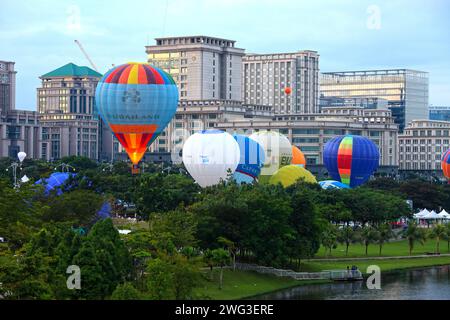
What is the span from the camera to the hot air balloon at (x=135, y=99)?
12812 centimetres

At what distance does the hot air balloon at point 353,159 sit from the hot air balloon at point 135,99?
24.3m

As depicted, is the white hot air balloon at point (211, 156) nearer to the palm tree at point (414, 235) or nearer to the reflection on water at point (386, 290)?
the palm tree at point (414, 235)

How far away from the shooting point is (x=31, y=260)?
2012 inches

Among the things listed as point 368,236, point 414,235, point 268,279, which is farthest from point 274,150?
point 268,279

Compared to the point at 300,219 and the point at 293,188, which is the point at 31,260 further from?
the point at 293,188

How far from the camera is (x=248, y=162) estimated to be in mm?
125312

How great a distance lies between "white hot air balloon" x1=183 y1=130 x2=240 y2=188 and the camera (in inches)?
4715

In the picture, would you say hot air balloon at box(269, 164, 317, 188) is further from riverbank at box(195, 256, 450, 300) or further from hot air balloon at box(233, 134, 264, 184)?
riverbank at box(195, 256, 450, 300)

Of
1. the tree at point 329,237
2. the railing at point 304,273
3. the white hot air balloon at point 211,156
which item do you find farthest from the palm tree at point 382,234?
the white hot air balloon at point 211,156

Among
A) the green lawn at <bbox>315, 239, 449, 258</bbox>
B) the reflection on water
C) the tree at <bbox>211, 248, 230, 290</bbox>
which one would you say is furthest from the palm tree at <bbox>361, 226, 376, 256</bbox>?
the tree at <bbox>211, 248, 230, 290</bbox>

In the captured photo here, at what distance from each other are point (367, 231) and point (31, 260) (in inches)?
2011

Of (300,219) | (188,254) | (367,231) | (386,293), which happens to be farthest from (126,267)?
(367,231)

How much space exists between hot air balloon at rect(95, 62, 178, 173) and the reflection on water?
A: 53652 mm

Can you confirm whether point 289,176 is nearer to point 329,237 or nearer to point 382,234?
point 382,234
